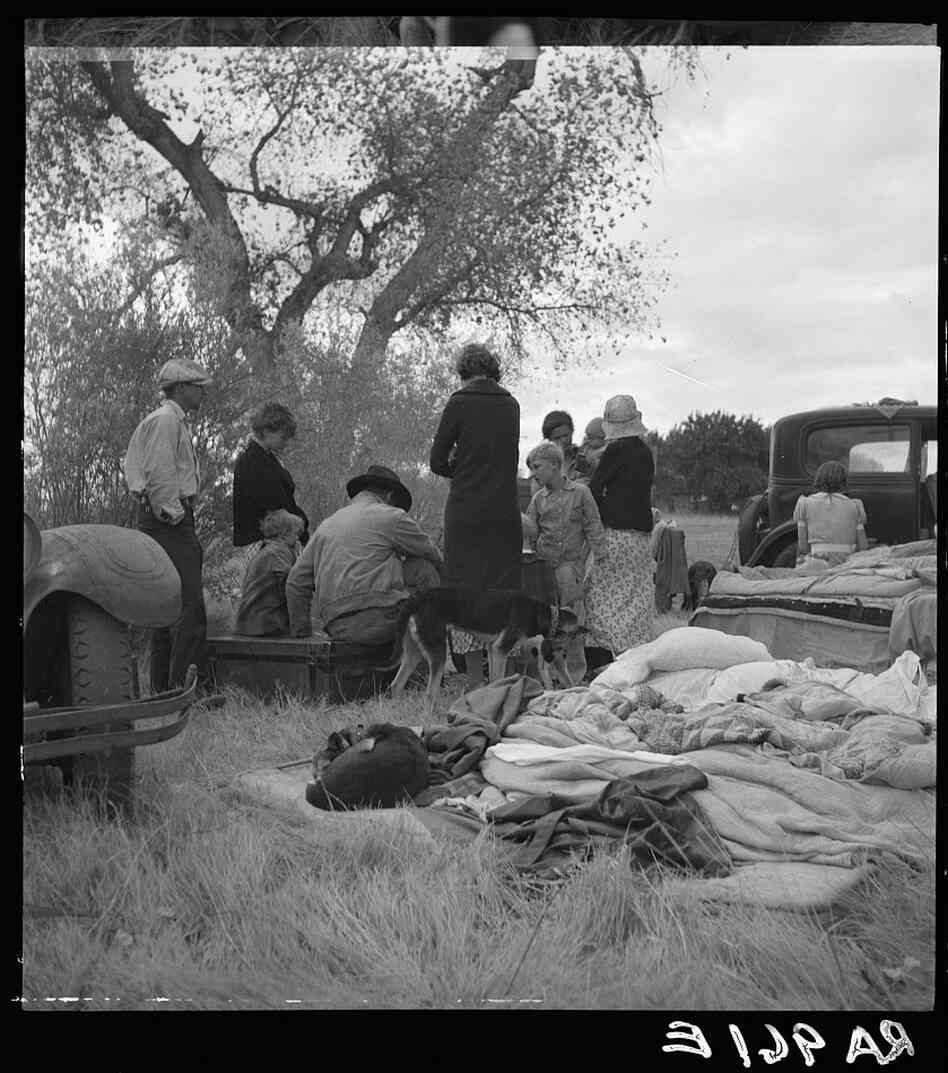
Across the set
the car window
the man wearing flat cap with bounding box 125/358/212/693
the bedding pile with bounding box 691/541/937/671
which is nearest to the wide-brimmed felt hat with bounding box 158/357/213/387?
the man wearing flat cap with bounding box 125/358/212/693

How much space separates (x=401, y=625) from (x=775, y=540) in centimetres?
426

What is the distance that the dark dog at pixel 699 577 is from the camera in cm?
938

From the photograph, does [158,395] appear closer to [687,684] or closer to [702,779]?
[687,684]

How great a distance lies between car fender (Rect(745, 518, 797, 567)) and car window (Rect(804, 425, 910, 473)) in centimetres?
63

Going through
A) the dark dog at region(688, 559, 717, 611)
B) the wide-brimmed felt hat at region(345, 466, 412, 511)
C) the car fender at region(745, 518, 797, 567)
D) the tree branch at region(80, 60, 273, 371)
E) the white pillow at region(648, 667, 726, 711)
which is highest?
the tree branch at region(80, 60, 273, 371)

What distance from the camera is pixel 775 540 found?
29.3 ft

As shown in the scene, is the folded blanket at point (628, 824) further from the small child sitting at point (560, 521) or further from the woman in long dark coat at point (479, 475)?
the small child sitting at point (560, 521)

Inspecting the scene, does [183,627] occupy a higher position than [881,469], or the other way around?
[881,469]

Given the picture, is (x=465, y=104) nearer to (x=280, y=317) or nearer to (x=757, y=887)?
(x=280, y=317)

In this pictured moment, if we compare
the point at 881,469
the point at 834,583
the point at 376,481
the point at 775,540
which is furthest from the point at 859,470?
the point at 376,481

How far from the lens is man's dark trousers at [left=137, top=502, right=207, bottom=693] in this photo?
5184 millimetres

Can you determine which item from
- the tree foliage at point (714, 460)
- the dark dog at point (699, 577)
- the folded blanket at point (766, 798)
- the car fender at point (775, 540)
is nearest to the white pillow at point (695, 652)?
the folded blanket at point (766, 798)

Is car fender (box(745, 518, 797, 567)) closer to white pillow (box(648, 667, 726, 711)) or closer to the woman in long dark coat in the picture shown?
the woman in long dark coat

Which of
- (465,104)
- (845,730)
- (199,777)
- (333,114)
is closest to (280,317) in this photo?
(333,114)
